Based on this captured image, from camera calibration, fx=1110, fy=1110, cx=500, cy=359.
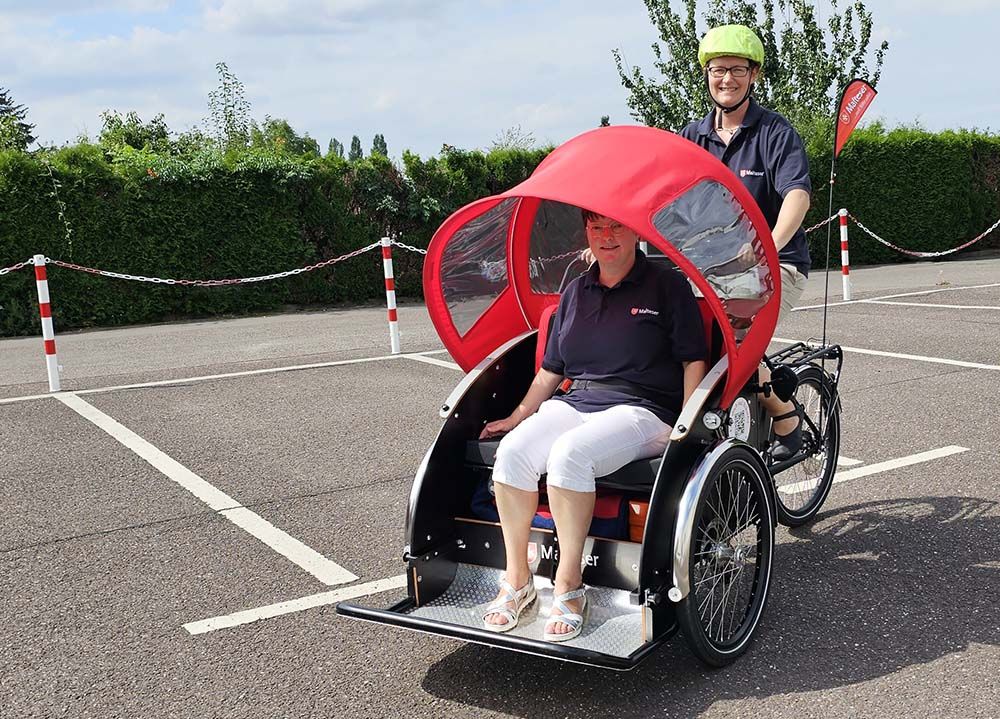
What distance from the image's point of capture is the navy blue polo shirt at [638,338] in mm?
4055

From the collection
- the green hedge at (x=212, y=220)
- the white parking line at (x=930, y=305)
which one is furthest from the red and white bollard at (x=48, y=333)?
the white parking line at (x=930, y=305)

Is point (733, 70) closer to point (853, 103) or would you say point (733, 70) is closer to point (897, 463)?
point (853, 103)

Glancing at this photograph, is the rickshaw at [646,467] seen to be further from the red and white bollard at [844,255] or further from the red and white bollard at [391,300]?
the red and white bollard at [844,255]

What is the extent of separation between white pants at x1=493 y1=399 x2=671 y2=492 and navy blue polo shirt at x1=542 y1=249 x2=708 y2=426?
106mm

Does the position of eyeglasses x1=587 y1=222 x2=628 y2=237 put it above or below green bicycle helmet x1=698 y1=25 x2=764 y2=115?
below

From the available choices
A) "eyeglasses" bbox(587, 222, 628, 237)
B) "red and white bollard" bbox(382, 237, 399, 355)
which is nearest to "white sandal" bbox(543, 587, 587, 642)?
"eyeglasses" bbox(587, 222, 628, 237)

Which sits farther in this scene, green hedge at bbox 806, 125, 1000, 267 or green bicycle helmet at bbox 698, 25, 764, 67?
green hedge at bbox 806, 125, 1000, 267

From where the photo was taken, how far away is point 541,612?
3.76 m

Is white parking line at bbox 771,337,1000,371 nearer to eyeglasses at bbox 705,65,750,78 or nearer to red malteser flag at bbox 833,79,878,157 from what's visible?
red malteser flag at bbox 833,79,878,157

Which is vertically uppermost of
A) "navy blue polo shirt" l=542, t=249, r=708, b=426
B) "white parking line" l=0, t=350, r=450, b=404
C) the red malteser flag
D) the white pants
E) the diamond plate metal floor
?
the red malteser flag

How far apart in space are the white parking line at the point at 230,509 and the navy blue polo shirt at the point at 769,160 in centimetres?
241

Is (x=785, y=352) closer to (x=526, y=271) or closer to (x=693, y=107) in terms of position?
(x=526, y=271)

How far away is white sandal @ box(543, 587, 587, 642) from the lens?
3.54 metres

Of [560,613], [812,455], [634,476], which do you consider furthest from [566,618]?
[812,455]
